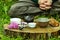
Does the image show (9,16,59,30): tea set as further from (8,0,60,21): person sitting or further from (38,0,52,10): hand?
(8,0,60,21): person sitting

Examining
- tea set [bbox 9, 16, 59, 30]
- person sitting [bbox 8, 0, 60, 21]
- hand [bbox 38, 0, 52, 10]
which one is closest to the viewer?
tea set [bbox 9, 16, 59, 30]

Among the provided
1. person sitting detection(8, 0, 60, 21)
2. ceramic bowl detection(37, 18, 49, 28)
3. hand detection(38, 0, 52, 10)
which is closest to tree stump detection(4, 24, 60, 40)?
ceramic bowl detection(37, 18, 49, 28)

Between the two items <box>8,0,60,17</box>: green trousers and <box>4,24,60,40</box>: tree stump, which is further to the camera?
<box>8,0,60,17</box>: green trousers

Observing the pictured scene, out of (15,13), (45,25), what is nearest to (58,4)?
(15,13)

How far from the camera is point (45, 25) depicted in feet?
14.7

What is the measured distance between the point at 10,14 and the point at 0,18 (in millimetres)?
557

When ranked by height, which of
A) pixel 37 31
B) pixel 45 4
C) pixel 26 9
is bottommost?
pixel 37 31

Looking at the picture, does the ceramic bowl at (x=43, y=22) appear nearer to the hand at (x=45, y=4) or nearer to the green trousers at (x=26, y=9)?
the hand at (x=45, y=4)

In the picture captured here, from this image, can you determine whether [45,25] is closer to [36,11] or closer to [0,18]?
[36,11]

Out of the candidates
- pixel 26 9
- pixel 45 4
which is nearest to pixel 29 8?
pixel 26 9

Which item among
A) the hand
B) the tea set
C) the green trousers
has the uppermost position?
the hand

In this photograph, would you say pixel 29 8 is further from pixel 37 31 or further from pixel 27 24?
pixel 37 31

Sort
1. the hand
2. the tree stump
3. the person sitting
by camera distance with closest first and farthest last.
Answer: the tree stump < the hand < the person sitting

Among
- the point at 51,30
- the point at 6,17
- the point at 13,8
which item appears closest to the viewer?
the point at 51,30
